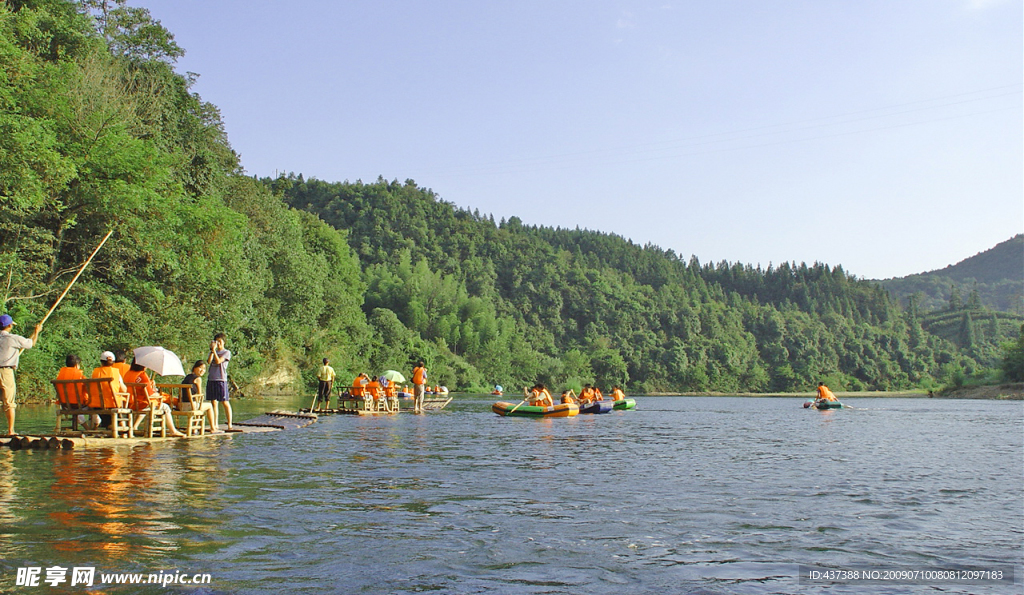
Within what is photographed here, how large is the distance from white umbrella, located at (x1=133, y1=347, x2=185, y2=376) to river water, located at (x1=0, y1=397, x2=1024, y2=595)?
5.14ft

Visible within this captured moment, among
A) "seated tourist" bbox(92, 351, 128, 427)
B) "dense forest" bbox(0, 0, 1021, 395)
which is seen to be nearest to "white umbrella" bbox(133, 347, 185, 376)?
"seated tourist" bbox(92, 351, 128, 427)

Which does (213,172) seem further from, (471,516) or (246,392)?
(471,516)

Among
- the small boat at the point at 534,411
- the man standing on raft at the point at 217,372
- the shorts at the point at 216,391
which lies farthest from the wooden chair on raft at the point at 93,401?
the small boat at the point at 534,411

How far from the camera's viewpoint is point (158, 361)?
16.1m

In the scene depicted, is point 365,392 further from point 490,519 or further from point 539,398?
point 490,519

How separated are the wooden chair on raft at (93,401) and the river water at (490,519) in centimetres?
67

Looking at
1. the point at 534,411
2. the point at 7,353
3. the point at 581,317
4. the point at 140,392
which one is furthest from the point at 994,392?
the point at 7,353

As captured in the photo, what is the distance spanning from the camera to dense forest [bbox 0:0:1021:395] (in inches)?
1128

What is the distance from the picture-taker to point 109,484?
966 cm

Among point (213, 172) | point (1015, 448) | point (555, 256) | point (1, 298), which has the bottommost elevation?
point (1015, 448)

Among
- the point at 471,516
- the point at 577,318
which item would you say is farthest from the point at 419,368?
the point at 577,318

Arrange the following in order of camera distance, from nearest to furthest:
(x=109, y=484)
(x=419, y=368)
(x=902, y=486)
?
(x=109, y=484) → (x=902, y=486) → (x=419, y=368)

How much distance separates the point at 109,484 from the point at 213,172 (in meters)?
39.4

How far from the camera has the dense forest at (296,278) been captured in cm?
2864
